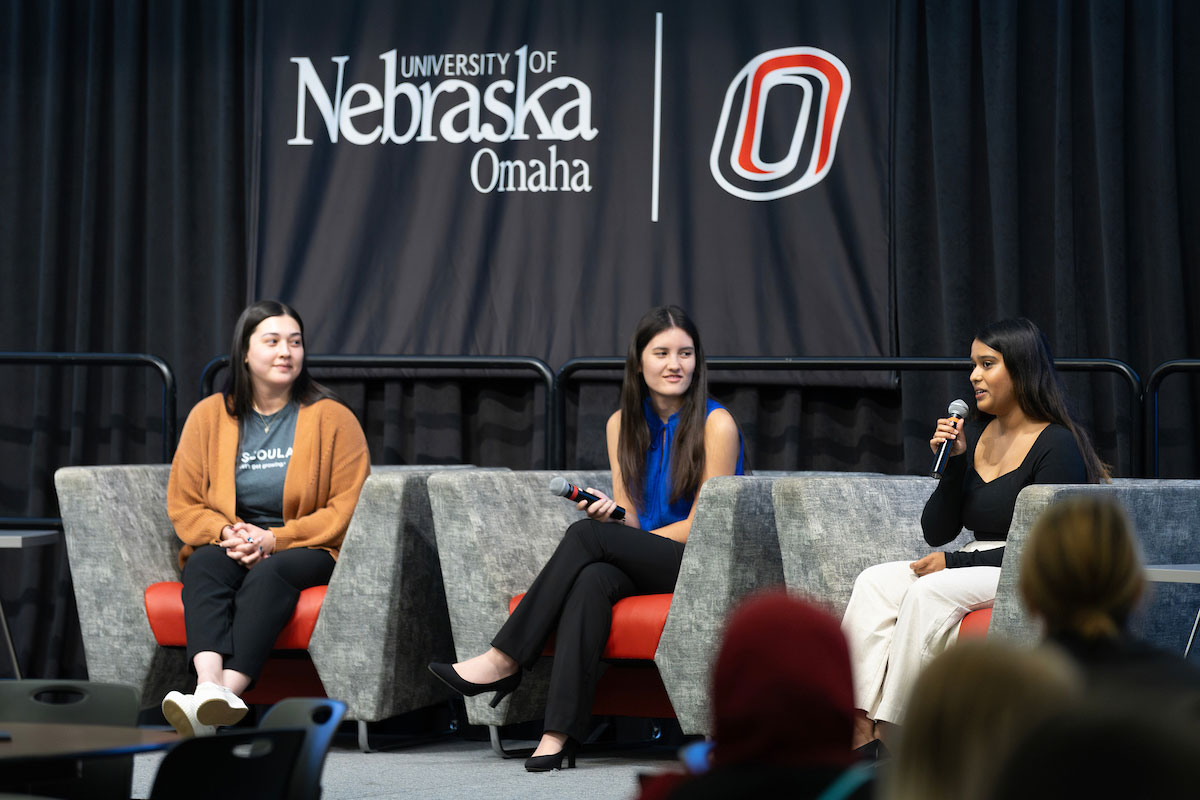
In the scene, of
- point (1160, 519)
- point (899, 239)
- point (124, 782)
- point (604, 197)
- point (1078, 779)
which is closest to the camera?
point (1078, 779)

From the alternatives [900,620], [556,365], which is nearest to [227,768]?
[900,620]

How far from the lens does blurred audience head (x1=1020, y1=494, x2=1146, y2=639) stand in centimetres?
139

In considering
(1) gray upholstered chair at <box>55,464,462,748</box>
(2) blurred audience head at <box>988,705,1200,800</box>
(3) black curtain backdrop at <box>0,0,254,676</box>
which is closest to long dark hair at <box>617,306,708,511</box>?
(1) gray upholstered chair at <box>55,464,462,748</box>

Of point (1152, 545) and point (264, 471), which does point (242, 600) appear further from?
point (1152, 545)

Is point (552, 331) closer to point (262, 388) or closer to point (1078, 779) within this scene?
point (262, 388)

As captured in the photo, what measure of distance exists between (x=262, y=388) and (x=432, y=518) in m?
0.67

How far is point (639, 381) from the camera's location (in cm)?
379

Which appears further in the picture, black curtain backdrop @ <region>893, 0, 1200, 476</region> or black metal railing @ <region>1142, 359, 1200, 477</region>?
black curtain backdrop @ <region>893, 0, 1200, 476</region>

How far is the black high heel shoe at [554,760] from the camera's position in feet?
10.7

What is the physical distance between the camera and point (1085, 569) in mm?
1403

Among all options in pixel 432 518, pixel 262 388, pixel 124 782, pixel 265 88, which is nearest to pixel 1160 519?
pixel 432 518

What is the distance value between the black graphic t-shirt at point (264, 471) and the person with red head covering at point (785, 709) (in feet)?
9.80

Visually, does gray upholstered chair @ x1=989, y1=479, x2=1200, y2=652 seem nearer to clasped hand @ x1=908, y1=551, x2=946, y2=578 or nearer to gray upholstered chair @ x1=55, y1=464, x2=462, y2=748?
clasped hand @ x1=908, y1=551, x2=946, y2=578

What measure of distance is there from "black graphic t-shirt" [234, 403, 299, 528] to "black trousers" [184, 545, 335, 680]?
215 millimetres
